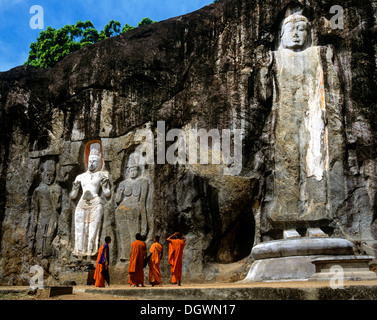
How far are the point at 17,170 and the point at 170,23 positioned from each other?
18.3 ft

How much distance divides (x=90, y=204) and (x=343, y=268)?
23.1ft

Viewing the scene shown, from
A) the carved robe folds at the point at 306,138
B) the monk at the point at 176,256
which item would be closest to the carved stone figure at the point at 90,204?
the monk at the point at 176,256

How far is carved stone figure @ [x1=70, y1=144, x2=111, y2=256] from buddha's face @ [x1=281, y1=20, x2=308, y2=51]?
5322 millimetres

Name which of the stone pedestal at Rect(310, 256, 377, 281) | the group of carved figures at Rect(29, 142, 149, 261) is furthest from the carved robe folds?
the group of carved figures at Rect(29, 142, 149, 261)

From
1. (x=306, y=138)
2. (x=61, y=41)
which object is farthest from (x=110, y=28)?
(x=306, y=138)

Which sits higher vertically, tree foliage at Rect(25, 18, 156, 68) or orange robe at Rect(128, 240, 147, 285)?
tree foliage at Rect(25, 18, 156, 68)

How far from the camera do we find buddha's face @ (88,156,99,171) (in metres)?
12.4

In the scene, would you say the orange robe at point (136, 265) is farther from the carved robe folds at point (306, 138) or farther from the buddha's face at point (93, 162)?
the buddha's face at point (93, 162)

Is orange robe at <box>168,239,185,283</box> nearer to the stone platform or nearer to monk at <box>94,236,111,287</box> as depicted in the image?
monk at <box>94,236,111,287</box>

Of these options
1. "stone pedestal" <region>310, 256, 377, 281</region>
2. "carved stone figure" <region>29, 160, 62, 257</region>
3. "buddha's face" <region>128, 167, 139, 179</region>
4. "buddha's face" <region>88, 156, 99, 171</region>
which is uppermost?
"buddha's face" <region>88, 156, 99, 171</region>

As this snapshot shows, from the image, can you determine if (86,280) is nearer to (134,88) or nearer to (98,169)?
(98,169)

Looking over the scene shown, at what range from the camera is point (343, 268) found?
6824 mm

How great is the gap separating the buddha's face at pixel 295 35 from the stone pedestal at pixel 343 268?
18.8 feet
